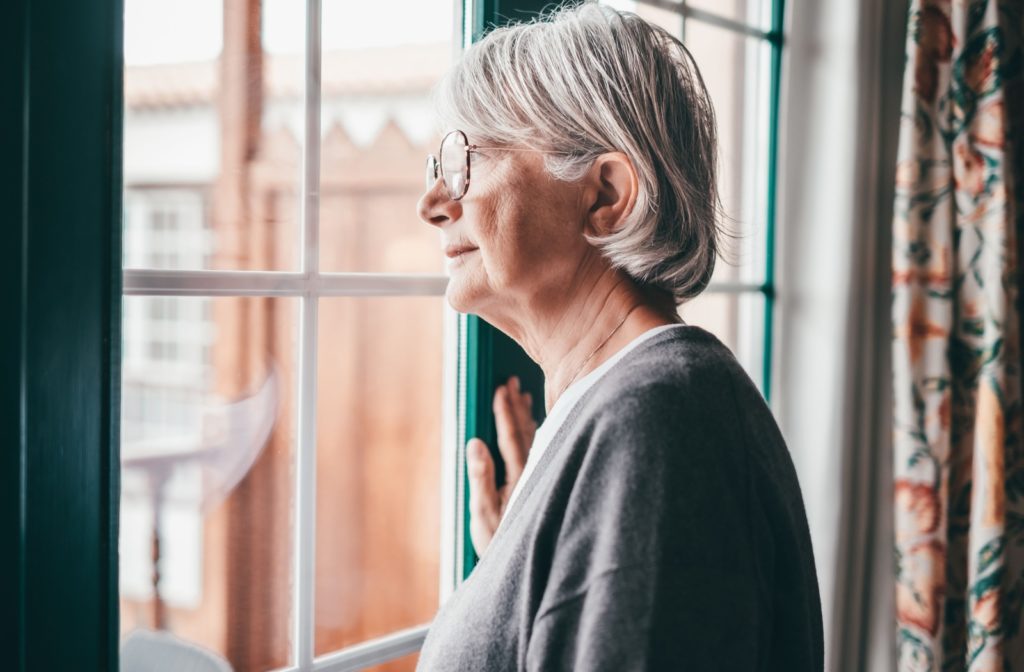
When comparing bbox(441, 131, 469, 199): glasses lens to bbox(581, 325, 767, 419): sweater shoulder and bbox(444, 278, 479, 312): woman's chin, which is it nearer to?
bbox(444, 278, 479, 312): woman's chin

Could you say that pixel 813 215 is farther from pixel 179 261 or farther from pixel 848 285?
pixel 179 261

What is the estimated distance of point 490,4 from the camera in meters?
1.26

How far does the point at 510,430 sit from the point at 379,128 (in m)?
0.46

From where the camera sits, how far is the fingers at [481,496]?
127 centimetres

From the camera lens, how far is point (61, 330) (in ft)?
2.77

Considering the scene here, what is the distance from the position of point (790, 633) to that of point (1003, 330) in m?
1.20

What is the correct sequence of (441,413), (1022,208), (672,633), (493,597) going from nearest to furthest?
(672,633) < (493,597) < (441,413) < (1022,208)

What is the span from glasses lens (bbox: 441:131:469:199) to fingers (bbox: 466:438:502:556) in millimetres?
435

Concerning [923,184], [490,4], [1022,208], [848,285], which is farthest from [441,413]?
[1022,208]

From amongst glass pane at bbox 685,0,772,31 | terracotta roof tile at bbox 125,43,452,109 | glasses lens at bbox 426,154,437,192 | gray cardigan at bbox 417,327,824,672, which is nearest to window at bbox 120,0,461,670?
terracotta roof tile at bbox 125,43,452,109

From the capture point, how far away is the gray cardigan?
70 cm

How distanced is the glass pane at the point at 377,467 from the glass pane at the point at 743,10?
86 cm

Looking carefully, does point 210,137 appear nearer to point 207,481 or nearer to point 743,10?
point 207,481

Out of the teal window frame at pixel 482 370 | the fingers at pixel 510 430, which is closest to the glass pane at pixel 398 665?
the teal window frame at pixel 482 370
